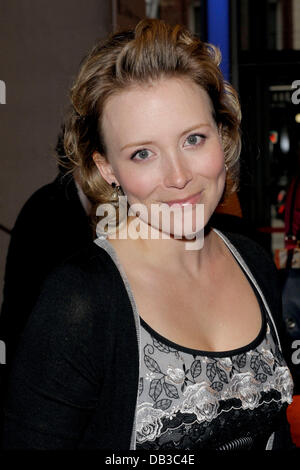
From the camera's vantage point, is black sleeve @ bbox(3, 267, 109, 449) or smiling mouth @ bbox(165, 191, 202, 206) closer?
black sleeve @ bbox(3, 267, 109, 449)

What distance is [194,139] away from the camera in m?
1.15

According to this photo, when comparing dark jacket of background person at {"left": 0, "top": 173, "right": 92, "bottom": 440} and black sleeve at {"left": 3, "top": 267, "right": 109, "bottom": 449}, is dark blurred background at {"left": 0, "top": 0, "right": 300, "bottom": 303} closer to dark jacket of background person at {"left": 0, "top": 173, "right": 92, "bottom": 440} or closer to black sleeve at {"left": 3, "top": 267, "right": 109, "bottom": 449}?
dark jacket of background person at {"left": 0, "top": 173, "right": 92, "bottom": 440}

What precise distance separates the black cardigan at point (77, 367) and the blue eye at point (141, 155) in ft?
0.74

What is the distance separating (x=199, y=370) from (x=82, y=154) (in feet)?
1.87

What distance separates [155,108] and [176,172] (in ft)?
0.44

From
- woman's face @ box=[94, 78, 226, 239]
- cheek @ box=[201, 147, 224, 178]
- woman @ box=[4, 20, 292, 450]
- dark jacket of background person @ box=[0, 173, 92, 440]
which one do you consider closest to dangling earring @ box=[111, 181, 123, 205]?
woman @ box=[4, 20, 292, 450]

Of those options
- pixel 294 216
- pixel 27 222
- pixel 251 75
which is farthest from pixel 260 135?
pixel 27 222

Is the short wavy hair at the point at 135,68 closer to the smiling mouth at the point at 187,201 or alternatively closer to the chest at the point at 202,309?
the smiling mouth at the point at 187,201

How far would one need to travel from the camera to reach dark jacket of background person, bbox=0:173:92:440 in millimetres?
1966

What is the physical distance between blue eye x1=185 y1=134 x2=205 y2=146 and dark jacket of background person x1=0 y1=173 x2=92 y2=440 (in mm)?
887

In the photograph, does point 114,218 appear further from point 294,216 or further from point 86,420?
point 294,216

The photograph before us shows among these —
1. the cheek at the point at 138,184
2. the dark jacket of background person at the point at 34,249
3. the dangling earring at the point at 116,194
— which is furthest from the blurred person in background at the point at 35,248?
the cheek at the point at 138,184

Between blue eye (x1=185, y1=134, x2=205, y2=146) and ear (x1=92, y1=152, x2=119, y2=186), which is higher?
blue eye (x1=185, y1=134, x2=205, y2=146)

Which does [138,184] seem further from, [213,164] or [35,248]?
[35,248]
